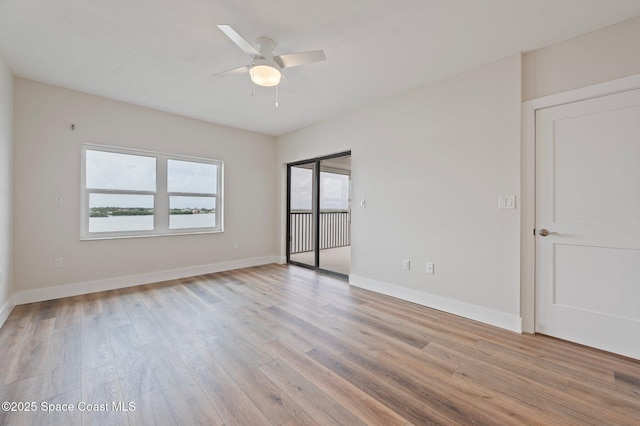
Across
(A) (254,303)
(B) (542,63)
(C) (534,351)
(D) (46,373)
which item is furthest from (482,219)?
(D) (46,373)

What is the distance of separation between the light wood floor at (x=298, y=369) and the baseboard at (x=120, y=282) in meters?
0.22

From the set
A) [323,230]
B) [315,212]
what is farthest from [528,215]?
[323,230]

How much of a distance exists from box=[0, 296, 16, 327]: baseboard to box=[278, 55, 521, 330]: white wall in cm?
384

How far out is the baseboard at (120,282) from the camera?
3.16m

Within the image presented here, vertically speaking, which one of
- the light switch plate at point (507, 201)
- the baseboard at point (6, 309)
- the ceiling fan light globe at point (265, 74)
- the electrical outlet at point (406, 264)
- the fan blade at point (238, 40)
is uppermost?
the fan blade at point (238, 40)

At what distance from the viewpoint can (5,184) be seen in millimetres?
2768

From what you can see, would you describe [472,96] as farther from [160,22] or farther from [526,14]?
[160,22]

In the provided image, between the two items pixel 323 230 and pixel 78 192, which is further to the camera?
pixel 323 230

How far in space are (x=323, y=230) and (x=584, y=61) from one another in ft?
17.2

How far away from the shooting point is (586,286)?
2238 millimetres

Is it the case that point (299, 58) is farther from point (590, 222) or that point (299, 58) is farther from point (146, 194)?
point (146, 194)

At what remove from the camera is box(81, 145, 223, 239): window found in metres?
3.61

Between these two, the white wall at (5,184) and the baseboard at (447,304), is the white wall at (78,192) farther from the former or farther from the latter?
the baseboard at (447,304)

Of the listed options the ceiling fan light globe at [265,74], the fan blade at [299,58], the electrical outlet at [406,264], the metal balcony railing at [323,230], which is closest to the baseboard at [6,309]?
the ceiling fan light globe at [265,74]
